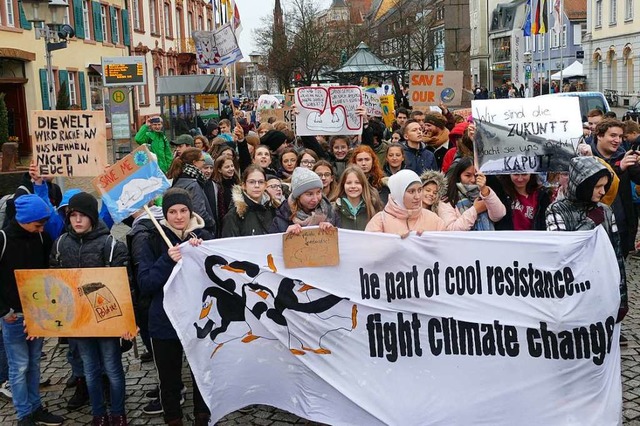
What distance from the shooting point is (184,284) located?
4629 millimetres

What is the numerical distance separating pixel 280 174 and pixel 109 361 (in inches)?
133

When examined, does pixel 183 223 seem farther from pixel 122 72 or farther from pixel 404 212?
pixel 122 72

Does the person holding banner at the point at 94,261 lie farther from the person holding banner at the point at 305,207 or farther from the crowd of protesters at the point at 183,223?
the person holding banner at the point at 305,207

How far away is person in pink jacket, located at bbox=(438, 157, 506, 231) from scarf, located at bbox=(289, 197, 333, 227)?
848 mm

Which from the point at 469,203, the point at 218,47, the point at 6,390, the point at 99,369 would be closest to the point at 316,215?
the point at 469,203

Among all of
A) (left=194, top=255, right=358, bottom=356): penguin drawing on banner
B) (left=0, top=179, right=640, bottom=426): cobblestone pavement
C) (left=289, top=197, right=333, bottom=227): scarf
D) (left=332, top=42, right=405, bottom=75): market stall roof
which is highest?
(left=332, top=42, right=405, bottom=75): market stall roof

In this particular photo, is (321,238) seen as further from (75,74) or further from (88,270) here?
(75,74)

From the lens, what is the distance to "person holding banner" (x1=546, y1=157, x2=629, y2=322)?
4551 mm

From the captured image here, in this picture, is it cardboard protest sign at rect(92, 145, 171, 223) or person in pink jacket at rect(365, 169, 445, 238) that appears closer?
person in pink jacket at rect(365, 169, 445, 238)

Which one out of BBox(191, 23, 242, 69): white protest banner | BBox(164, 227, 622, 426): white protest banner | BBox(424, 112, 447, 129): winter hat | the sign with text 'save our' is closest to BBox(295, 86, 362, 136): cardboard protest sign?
BBox(424, 112, 447, 129): winter hat

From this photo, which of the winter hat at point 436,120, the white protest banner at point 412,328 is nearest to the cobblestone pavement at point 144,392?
the white protest banner at point 412,328

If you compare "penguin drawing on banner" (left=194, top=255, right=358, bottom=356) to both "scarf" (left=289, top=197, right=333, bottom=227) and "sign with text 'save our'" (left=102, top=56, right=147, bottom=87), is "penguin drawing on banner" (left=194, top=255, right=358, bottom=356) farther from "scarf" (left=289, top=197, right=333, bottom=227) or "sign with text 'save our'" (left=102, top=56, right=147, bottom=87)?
"sign with text 'save our'" (left=102, top=56, right=147, bottom=87)

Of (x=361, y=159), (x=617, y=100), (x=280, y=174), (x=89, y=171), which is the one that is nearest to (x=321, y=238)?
(x=361, y=159)

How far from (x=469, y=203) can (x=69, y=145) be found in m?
3.27
